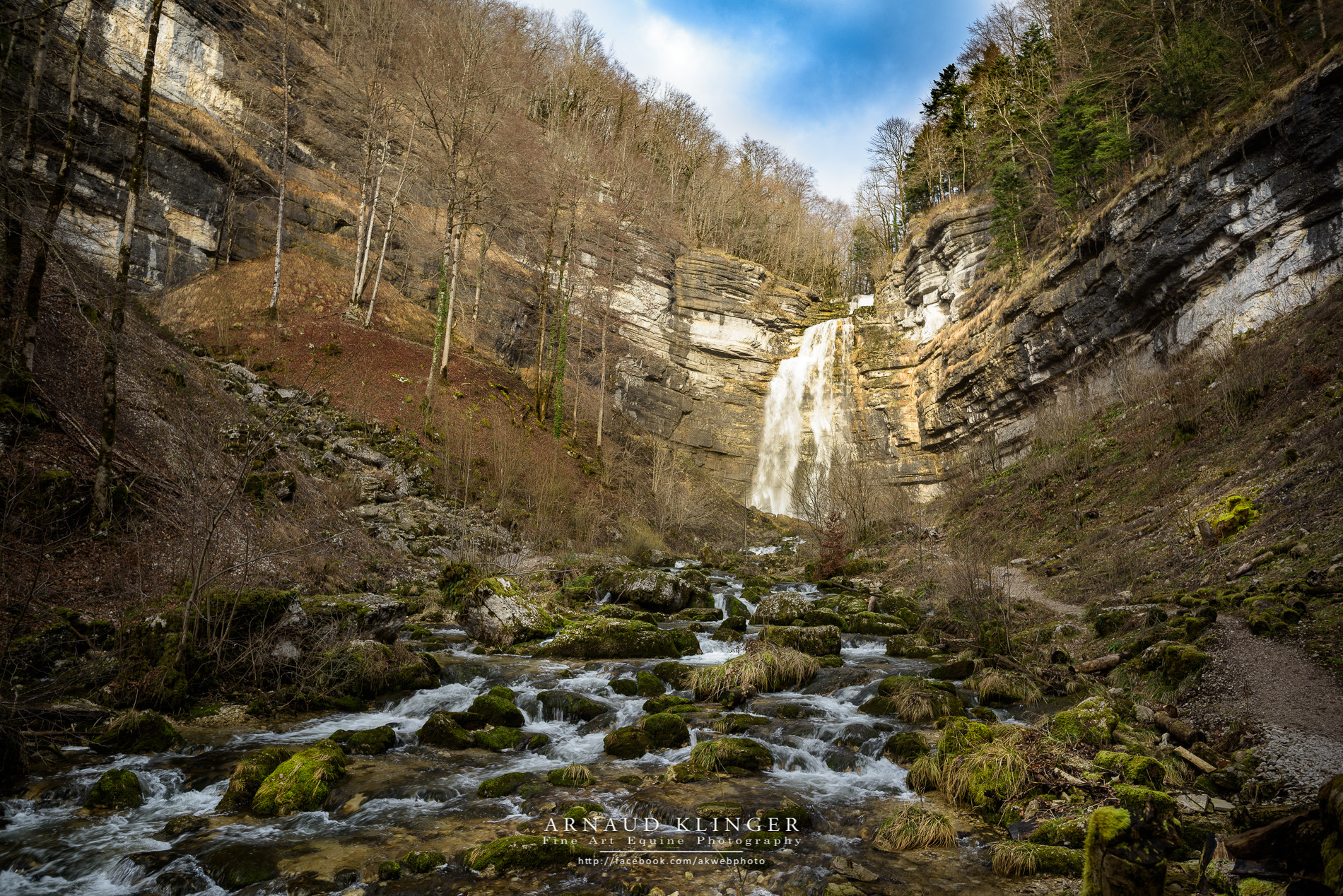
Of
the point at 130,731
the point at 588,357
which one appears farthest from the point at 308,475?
the point at 588,357

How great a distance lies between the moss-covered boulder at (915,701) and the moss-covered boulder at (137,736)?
8472 millimetres

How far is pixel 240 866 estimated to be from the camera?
479cm

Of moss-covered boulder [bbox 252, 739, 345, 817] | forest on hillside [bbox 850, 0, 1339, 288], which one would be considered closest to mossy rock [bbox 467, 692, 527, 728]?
moss-covered boulder [bbox 252, 739, 345, 817]

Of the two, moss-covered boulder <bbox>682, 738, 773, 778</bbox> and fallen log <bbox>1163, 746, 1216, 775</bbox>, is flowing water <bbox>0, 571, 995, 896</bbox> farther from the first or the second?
fallen log <bbox>1163, 746, 1216, 775</bbox>

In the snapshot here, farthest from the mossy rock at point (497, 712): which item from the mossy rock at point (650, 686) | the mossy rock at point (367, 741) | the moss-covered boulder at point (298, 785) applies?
the moss-covered boulder at point (298, 785)

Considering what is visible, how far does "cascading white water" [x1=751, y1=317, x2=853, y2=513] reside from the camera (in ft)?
139

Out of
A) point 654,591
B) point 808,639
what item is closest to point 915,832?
point 808,639

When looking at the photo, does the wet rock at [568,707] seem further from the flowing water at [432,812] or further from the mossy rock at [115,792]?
the mossy rock at [115,792]

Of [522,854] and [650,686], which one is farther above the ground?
[650,686]

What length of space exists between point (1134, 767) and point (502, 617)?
34.2ft

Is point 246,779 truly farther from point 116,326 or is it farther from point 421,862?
point 116,326

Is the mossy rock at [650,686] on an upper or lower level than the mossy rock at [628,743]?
upper

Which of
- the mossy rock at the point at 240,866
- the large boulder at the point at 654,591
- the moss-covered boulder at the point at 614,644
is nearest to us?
the mossy rock at the point at 240,866

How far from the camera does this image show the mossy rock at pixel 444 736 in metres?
7.58
